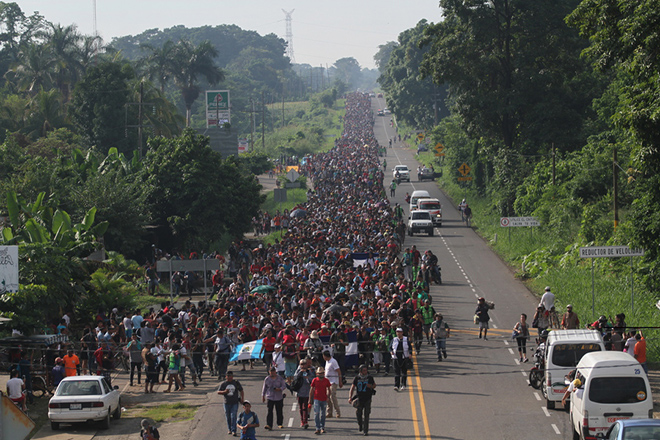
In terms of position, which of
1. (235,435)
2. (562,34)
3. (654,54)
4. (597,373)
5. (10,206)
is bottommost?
(235,435)

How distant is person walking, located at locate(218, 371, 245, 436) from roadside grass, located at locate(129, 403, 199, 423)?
6.75 feet

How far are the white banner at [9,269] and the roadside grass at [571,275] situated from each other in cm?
1587

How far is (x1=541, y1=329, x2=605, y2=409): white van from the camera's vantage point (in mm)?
18922

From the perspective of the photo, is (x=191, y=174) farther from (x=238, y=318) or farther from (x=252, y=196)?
(x=238, y=318)

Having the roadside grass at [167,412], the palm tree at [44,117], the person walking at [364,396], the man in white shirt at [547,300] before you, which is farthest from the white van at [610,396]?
the palm tree at [44,117]

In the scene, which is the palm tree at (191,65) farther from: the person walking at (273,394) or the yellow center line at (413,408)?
the person walking at (273,394)

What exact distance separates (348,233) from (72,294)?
1819 cm

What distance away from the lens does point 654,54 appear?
22.2 metres

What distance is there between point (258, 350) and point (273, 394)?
4430 mm

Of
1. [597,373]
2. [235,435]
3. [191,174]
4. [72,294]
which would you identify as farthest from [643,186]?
[191,174]

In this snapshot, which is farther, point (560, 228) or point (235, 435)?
point (560, 228)

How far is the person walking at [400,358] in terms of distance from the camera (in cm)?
2105

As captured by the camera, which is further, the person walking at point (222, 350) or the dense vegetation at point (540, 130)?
the dense vegetation at point (540, 130)

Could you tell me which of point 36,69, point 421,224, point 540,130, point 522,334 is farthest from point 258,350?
point 36,69
